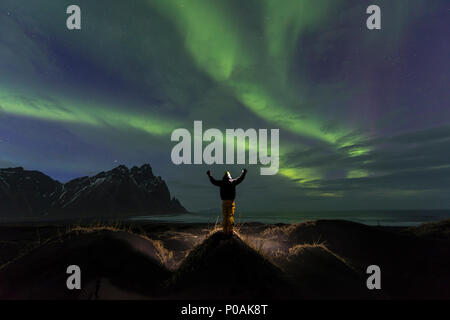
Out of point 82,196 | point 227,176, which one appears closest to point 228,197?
point 227,176

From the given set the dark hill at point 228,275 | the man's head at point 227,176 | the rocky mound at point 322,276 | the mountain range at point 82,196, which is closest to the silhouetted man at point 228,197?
the man's head at point 227,176

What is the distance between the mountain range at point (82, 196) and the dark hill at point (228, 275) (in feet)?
425

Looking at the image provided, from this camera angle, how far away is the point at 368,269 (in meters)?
7.75

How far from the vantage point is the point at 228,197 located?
7.54 meters

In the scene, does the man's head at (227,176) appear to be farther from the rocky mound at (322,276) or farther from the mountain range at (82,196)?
the mountain range at (82,196)

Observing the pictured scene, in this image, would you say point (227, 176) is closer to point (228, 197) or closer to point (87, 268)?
point (228, 197)

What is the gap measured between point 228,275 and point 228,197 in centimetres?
276

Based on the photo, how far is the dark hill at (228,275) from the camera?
494 cm

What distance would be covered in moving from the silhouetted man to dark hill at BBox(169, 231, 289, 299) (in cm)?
66

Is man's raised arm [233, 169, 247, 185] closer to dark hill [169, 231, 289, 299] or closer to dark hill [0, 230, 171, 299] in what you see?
dark hill [169, 231, 289, 299]

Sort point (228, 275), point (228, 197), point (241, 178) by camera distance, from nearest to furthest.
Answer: point (228, 275), point (228, 197), point (241, 178)

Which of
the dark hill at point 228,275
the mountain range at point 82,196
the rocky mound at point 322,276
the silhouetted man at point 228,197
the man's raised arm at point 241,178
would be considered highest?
the man's raised arm at point 241,178

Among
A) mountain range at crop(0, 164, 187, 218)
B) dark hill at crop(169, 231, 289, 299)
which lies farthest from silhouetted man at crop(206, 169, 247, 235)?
mountain range at crop(0, 164, 187, 218)
